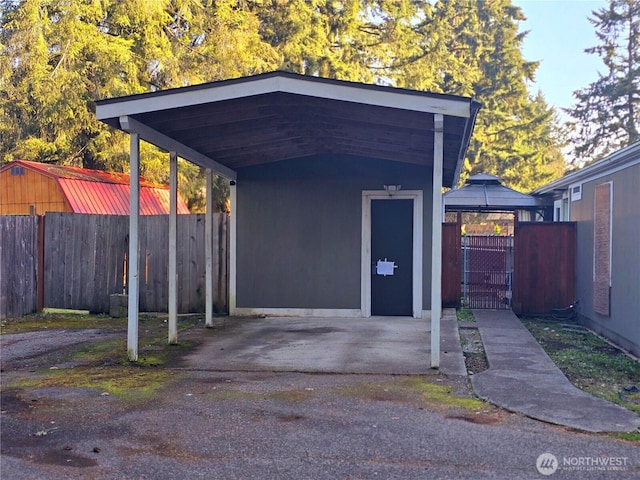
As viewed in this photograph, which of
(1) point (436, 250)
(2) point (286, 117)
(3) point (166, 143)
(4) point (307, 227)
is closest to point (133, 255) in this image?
(3) point (166, 143)

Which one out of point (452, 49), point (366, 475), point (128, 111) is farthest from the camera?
point (452, 49)

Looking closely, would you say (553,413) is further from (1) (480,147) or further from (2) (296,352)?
(1) (480,147)

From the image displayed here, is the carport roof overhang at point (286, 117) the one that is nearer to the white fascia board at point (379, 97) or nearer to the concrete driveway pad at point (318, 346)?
the white fascia board at point (379, 97)

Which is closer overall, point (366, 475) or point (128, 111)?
point (366, 475)

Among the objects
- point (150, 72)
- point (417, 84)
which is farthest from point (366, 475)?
point (417, 84)

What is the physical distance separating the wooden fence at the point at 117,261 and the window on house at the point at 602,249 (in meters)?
6.06

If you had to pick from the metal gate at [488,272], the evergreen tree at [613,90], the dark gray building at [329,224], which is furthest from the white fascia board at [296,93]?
the evergreen tree at [613,90]

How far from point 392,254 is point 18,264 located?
634 centimetres

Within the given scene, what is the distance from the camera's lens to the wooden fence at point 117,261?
1120 cm

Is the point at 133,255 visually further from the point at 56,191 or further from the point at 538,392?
the point at 56,191

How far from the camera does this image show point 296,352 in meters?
7.64

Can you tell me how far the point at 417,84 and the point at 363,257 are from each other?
12.6 metres

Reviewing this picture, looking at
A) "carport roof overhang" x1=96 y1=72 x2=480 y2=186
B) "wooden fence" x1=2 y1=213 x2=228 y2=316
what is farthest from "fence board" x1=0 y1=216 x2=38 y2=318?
"carport roof overhang" x1=96 y1=72 x2=480 y2=186

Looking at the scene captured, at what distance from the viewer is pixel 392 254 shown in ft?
34.8
